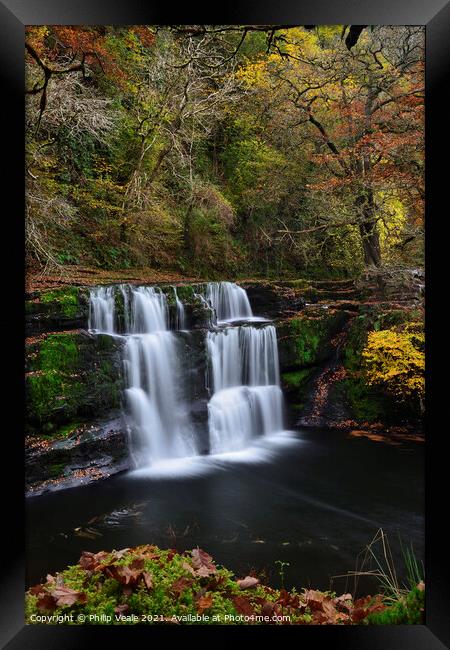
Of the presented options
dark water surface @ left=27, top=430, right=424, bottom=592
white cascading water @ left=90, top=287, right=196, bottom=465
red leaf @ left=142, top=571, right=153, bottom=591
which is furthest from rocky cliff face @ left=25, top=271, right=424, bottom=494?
red leaf @ left=142, top=571, right=153, bottom=591

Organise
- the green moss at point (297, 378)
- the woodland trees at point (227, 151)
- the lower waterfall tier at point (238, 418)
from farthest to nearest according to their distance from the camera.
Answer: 1. the green moss at point (297, 378)
2. the lower waterfall tier at point (238, 418)
3. the woodland trees at point (227, 151)

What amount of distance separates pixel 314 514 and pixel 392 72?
375 cm

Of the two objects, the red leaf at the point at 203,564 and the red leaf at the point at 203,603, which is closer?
the red leaf at the point at 203,603

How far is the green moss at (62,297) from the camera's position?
3953 mm

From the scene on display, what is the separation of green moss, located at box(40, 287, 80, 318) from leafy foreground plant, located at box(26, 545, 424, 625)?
229 cm

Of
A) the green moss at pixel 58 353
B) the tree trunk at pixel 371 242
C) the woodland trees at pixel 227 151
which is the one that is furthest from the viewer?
the tree trunk at pixel 371 242

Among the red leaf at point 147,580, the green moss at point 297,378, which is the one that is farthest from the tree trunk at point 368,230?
the red leaf at point 147,580

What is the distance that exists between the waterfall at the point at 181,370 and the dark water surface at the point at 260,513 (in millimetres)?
370

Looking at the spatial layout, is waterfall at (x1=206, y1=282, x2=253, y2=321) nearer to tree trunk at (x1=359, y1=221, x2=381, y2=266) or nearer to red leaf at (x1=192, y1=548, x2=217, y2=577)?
tree trunk at (x1=359, y1=221, x2=381, y2=266)

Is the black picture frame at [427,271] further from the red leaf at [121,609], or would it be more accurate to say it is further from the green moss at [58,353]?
the green moss at [58,353]

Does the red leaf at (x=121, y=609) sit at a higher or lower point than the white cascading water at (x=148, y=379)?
lower

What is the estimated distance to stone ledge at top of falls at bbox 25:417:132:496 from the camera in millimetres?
3855

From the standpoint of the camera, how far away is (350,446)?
4523mm

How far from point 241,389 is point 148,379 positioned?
3.20 ft
